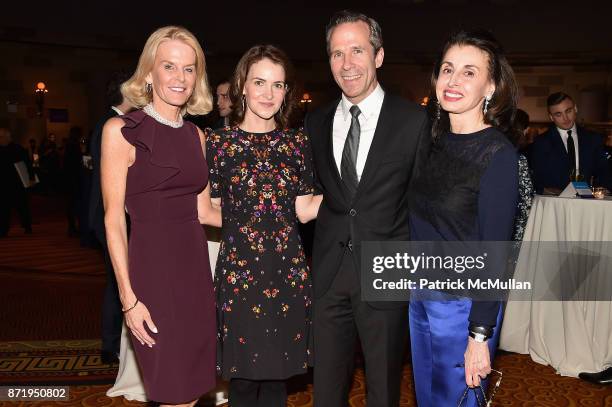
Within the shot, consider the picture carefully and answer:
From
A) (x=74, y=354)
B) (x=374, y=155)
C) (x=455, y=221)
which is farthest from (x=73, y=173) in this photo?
(x=455, y=221)

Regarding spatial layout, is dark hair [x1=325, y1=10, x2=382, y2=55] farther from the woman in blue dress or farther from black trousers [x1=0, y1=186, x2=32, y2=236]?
black trousers [x1=0, y1=186, x2=32, y2=236]

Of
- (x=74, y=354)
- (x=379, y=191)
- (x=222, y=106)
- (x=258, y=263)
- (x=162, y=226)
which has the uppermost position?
(x=222, y=106)

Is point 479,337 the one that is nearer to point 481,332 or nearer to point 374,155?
point 481,332

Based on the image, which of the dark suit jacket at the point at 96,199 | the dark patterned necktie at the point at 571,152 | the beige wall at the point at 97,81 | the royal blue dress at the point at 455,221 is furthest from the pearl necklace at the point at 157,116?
the beige wall at the point at 97,81

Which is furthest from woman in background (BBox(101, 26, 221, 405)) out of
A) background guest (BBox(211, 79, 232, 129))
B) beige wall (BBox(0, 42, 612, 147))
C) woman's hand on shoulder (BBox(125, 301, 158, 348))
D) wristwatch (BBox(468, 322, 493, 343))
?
beige wall (BBox(0, 42, 612, 147))

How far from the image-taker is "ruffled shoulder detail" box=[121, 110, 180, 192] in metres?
2.03

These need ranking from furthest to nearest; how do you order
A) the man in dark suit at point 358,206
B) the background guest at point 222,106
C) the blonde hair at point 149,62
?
1. the background guest at point 222,106
2. the man in dark suit at point 358,206
3. the blonde hair at point 149,62

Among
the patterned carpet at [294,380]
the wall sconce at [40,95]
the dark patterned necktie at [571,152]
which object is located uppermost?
the wall sconce at [40,95]

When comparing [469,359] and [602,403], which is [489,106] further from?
[602,403]

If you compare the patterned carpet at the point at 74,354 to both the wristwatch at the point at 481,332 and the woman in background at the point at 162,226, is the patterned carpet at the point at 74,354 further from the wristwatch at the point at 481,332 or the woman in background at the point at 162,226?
the wristwatch at the point at 481,332

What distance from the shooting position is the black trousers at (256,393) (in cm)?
234

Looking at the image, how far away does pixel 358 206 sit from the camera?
2.23 metres

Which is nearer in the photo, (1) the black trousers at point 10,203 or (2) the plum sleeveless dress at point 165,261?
(2) the plum sleeveless dress at point 165,261

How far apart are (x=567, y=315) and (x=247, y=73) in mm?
2923
